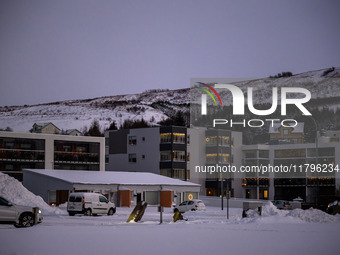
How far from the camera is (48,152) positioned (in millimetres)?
97938

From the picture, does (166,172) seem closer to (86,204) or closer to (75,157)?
(75,157)

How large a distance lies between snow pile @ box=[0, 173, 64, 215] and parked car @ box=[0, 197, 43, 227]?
14799 mm

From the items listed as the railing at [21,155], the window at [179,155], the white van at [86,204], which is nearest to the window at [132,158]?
the window at [179,155]

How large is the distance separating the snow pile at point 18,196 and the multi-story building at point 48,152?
4630cm

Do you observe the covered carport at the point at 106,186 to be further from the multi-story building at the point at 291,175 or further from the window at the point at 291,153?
the window at the point at 291,153

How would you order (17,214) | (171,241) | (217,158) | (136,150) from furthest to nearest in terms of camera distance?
(217,158), (136,150), (17,214), (171,241)

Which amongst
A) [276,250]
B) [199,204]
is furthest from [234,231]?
[199,204]

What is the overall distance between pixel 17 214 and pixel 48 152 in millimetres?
70970

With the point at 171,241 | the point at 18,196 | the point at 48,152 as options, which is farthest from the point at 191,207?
the point at 48,152

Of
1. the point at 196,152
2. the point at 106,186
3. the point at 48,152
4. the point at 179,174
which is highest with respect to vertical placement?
the point at 196,152

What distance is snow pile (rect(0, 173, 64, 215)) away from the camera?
4459 centimetres

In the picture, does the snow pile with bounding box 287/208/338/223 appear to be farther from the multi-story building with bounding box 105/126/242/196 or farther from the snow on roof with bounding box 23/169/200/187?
the multi-story building with bounding box 105/126/242/196

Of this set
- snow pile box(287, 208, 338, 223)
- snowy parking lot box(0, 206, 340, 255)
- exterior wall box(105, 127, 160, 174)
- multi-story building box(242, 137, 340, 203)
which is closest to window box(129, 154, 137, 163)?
exterior wall box(105, 127, 160, 174)

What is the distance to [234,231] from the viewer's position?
27.2 meters
